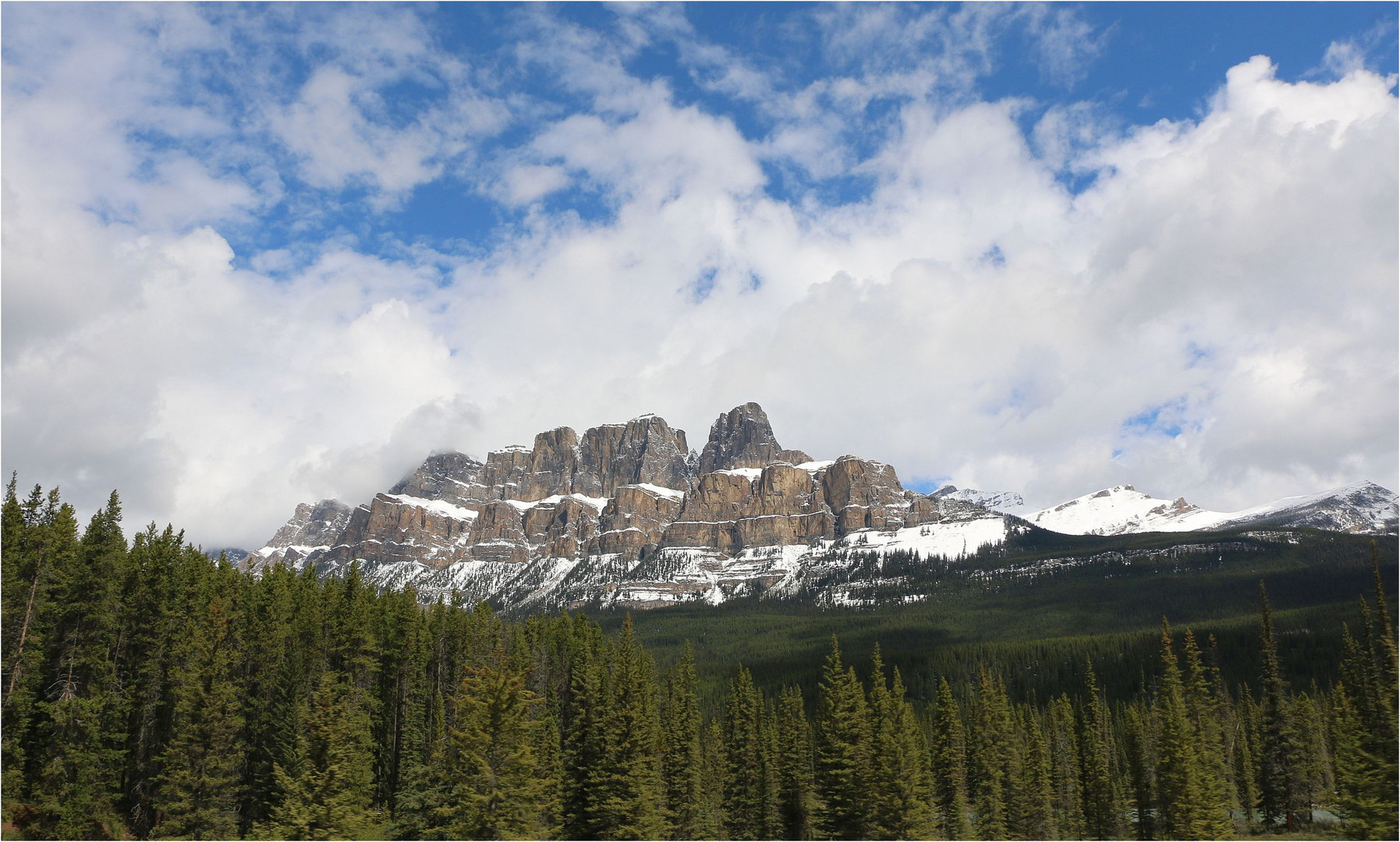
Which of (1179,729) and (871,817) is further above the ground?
(1179,729)

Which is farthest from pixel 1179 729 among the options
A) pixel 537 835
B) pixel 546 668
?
pixel 546 668

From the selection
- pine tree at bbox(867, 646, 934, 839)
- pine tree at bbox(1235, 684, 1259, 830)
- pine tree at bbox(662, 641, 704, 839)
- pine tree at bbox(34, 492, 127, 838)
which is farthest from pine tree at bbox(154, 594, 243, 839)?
pine tree at bbox(1235, 684, 1259, 830)

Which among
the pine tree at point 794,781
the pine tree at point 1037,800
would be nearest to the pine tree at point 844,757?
the pine tree at point 794,781

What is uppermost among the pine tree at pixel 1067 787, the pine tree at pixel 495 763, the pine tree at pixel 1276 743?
the pine tree at pixel 495 763

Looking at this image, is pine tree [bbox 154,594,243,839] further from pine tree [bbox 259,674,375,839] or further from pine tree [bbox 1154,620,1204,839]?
pine tree [bbox 1154,620,1204,839]

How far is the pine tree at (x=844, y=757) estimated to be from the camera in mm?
63625

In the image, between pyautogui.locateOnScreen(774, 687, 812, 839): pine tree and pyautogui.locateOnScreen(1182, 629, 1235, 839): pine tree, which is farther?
pyautogui.locateOnScreen(774, 687, 812, 839): pine tree

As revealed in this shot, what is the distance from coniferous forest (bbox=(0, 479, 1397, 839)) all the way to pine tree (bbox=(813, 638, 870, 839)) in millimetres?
214

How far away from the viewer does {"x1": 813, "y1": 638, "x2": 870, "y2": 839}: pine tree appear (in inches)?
2505

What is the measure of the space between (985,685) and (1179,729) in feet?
87.7

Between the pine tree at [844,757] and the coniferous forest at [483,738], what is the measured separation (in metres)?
0.21

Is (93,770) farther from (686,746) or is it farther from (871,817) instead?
(871,817)

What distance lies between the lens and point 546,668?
248 ft

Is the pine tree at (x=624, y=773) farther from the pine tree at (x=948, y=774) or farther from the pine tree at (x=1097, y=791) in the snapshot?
the pine tree at (x=1097, y=791)
